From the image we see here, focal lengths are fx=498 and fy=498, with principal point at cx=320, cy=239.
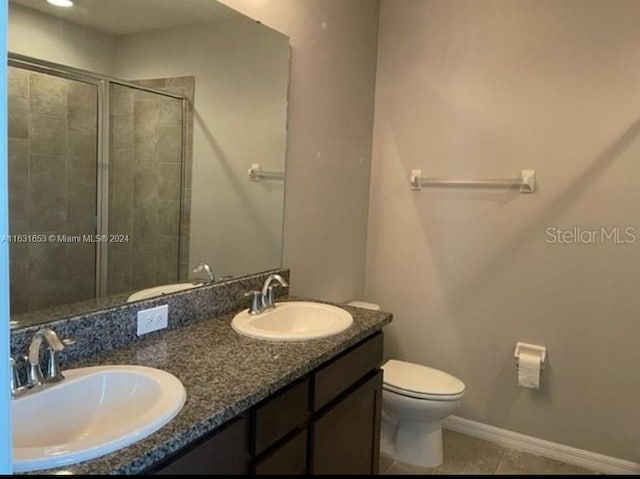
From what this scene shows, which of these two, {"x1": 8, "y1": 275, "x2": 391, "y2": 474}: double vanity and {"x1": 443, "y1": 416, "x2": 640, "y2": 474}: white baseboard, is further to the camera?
{"x1": 443, "y1": 416, "x2": 640, "y2": 474}: white baseboard

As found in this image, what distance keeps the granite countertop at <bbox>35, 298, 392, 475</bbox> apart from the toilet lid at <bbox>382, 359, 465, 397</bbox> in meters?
0.65

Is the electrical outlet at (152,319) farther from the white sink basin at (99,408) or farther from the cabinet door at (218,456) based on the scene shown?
the cabinet door at (218,456)

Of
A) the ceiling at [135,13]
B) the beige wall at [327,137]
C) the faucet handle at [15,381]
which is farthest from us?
the beige wall at [327,137]

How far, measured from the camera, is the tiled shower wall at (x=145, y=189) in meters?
1.57

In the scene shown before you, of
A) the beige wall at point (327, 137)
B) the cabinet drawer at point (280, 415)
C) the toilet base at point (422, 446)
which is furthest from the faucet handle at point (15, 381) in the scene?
the toilet base at point (422, 446)

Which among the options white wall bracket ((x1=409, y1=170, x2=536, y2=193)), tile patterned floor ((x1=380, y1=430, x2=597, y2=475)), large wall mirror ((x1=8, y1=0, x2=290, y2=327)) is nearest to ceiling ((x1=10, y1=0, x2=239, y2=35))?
large wall mirror ((x1=8, y1=0, x2=290, y2=327))

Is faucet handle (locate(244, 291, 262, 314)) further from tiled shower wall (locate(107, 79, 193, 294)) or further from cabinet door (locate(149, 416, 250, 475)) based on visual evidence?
cabinet door (locate(149, 416, 250, 475))

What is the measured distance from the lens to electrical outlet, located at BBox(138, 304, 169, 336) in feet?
5.26

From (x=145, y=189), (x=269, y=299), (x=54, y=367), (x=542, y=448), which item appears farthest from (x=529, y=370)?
(x=54, y=367)

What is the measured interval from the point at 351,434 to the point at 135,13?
64.2 inches

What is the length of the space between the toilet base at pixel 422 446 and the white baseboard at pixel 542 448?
450 mm

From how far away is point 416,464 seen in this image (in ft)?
8.04

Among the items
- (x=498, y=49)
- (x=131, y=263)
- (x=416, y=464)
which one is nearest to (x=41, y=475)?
(x=131, y=263)

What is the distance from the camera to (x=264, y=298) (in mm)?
2043
